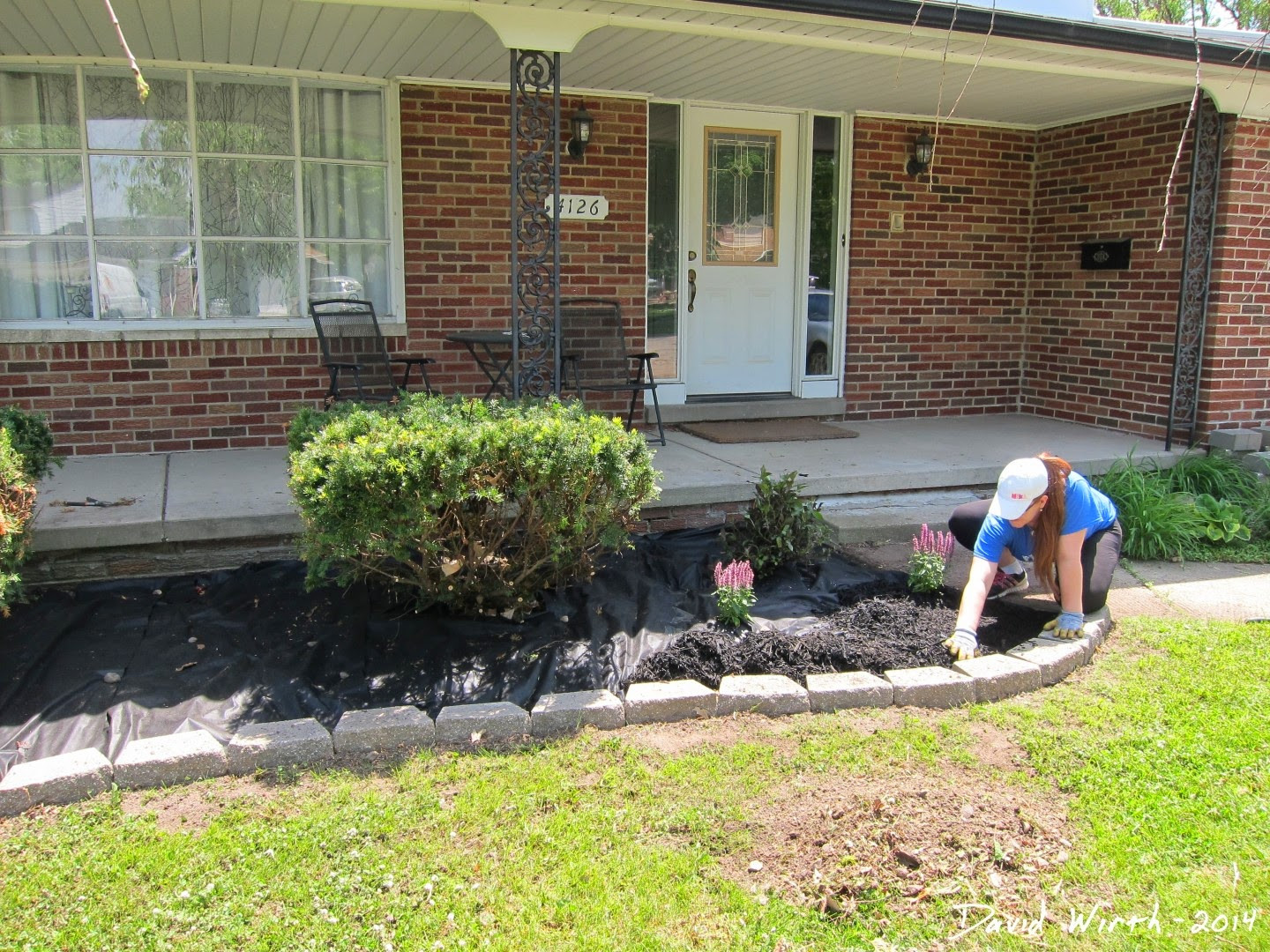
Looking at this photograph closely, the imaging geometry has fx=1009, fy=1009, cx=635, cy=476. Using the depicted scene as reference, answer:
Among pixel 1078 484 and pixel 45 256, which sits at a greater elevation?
pixel 45 256

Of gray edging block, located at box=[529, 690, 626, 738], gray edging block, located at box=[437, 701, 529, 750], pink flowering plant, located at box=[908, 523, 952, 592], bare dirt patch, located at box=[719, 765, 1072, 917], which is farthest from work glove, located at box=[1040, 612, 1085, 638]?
gray edging block, located at box=[437, 701, 529, 750]

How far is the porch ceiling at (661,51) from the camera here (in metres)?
5.05

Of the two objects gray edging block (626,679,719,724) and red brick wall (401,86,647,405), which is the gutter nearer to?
red brick wall (401,86,647,405)

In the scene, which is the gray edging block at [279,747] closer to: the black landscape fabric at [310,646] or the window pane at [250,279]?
the black landscape fabric at [310,646]

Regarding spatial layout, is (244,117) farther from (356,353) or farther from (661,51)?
(661,51)

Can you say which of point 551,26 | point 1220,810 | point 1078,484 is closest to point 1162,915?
point 1220,810

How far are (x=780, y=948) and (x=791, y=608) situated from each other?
2.20 meters

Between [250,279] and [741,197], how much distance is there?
11.8ft

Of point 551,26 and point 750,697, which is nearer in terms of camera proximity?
point 750,697

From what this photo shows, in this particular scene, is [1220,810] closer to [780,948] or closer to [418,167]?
[780,948]

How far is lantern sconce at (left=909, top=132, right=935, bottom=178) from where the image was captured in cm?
782

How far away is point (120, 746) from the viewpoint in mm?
3268

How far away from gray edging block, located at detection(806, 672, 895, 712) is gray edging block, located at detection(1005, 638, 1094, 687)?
0.63m

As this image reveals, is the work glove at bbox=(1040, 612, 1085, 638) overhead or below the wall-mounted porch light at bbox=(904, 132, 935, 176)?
below
